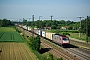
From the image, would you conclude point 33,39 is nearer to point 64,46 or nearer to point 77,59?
point 64,46

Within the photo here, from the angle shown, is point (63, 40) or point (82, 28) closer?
point (63, 40)

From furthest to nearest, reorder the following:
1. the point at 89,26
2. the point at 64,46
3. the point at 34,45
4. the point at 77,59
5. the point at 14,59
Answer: the point at 89,26, the point at 64,46, the point at 34,45, the point at 14,59, the point at 77,59

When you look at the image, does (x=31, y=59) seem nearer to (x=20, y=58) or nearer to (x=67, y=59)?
(x=20, y=58)

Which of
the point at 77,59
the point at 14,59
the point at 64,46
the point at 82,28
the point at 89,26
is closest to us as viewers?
the point at 77,59

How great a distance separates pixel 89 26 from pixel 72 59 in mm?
33487

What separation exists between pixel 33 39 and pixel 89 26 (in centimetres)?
2676

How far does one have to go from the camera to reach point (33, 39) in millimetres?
43844

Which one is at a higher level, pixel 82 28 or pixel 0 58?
pixel 82 28

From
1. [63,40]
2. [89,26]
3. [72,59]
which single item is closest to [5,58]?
[72,59]

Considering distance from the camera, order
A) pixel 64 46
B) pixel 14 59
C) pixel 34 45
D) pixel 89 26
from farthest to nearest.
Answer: pixel 89 26 → pixel 64 46 → pixel 34 45 → pixel 14 59

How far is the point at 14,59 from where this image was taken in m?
33.4

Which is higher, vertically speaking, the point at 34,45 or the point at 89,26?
the point at 89,26

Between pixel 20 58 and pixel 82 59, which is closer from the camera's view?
pixel 82 59

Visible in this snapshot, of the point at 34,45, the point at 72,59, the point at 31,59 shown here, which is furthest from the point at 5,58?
the point at 72,59
